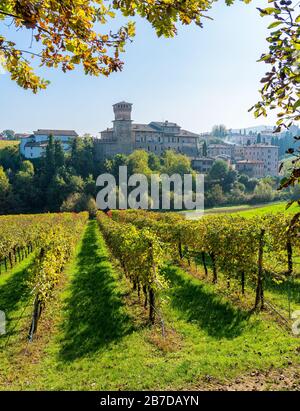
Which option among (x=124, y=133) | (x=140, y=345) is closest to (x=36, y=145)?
(x=124, y=133)

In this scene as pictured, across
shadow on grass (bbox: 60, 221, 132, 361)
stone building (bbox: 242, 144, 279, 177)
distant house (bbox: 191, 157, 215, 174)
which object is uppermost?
stone building (bbox: 242, 144, 279, 177)

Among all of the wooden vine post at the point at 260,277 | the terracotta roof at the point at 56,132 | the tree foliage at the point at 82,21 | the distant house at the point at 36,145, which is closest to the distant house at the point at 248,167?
the terracotta roof at the point at 56,132

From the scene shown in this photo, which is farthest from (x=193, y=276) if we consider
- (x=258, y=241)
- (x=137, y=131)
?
(x=137, y=131)

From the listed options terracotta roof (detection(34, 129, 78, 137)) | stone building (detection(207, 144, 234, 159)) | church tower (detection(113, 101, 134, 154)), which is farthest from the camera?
stone building (detection(207, 144, 234, 159))

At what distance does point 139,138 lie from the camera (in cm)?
11862

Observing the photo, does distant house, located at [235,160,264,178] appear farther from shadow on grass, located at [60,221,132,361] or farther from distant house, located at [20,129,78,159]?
shadow on grass, located at [60,221,132,361]

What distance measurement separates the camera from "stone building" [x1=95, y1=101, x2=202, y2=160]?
111625 mm

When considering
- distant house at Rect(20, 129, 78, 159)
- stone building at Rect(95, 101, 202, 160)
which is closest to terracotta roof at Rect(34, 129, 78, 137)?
distant house at Rect(20, 129, 78, 159)

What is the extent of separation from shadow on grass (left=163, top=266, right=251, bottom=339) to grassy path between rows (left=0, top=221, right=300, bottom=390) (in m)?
0.03

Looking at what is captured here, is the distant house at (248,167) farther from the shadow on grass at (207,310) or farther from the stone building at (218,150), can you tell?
the shadow on grass at (207,310)

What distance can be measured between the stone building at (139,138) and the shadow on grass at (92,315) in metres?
91.4

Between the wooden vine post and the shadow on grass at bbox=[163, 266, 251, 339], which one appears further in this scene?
the wooden vine post

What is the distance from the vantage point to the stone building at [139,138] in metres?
112

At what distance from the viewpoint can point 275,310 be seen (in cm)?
1320
